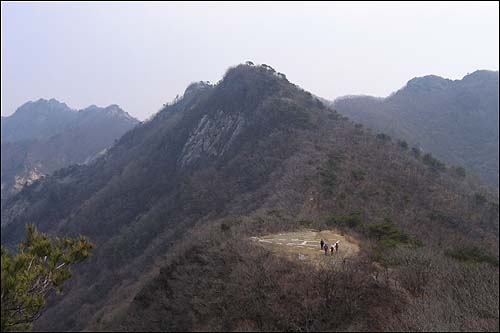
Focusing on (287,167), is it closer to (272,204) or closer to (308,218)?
(272,204)

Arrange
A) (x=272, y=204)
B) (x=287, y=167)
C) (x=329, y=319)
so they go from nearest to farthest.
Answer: (x=329, y=319) → (x=272, y=204) → (x=287, y=167)

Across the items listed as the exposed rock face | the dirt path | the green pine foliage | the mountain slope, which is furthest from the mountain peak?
the green pine foliage

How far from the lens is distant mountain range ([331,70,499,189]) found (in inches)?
4218

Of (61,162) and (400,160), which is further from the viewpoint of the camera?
(61,162)

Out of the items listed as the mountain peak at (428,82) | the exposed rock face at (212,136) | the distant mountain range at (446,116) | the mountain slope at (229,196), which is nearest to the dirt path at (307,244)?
the mountain slope at (229,196)

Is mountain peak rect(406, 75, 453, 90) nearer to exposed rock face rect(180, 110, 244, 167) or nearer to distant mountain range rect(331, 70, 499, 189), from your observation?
distant mountain range rect(331, 70, 499, 189)

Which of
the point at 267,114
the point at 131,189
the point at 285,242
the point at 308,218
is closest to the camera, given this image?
the point at 285,242

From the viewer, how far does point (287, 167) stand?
49031 millimetres

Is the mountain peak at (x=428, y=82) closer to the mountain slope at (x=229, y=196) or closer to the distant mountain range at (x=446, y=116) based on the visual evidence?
the distant mountain range at (x=446, y=116)

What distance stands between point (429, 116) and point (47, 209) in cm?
10736

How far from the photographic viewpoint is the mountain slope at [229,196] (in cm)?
3409

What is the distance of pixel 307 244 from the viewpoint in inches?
918

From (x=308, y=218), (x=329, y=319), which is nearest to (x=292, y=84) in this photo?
(x=308, y=218)

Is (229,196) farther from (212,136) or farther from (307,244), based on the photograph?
(307,244)
